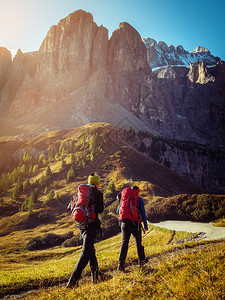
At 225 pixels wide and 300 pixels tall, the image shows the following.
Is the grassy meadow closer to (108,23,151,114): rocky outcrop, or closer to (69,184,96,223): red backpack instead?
(69,184,96,223): red backpack

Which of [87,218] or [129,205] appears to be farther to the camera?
[129,205]

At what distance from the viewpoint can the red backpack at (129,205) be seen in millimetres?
6305

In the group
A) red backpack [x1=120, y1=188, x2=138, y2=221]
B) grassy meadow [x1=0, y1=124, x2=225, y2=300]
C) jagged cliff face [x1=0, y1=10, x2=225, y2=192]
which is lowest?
grassy meadow [x1=0, y1=124, x2=225, y2=300]

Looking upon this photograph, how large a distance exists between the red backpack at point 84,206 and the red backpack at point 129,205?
1331 mm

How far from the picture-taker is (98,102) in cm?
17262

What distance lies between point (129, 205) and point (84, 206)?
5.69 ft

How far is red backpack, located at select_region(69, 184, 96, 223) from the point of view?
5262mm

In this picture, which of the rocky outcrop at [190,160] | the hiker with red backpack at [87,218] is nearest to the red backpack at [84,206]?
the hiker with red backpack at [87,218]

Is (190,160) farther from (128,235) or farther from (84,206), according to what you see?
(84,206)

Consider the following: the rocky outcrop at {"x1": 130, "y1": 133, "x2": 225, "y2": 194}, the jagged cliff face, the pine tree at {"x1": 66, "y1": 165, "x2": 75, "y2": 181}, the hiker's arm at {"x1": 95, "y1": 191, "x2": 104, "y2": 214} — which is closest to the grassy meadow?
the pine tree at {"x1": 66, "y1": 165, "x2": 75, "y2": 181}

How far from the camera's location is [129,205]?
6461 millimetres

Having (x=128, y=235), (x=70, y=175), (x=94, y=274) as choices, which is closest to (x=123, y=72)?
(x=70, y=175)

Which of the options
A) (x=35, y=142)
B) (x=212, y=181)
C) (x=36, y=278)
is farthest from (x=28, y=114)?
(x=36, y=278)

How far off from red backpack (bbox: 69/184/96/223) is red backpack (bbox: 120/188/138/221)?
4.37 ft
